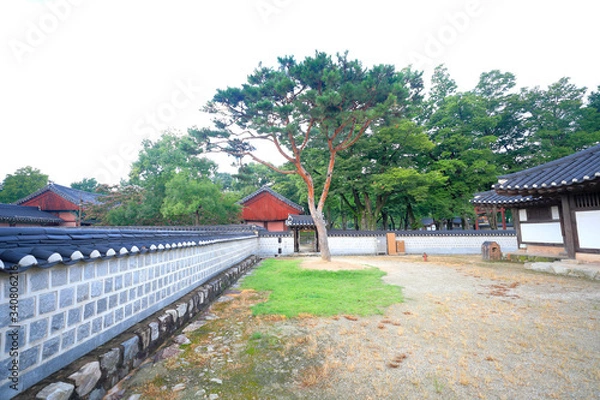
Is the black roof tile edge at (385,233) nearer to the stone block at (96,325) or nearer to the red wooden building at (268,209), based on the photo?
the red wooden building at (268,209)

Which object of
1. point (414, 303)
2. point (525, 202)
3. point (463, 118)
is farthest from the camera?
point (463, 118)

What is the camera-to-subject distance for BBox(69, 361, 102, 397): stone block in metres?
1.91

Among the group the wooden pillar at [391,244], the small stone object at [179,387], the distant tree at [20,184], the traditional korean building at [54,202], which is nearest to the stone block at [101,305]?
the small stone object at [179,387]

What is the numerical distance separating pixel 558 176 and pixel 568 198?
1.20 m

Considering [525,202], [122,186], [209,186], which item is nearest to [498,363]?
[525,202]

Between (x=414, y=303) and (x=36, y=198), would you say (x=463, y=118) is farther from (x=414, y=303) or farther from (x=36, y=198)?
(x=36, y=198)

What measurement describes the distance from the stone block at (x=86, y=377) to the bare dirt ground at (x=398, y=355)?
1.03ft

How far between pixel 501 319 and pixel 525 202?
9.07 meters

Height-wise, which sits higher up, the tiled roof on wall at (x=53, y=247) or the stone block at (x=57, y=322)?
the tiled roof on wall at (x=53, y=247)

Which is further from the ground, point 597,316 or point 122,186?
point 122,186

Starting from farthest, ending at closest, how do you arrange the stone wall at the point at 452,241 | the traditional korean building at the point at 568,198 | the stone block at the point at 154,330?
1. the stone wall at the point at 452,241
2. the traditional korean building at the point at 568,198
3. the stone block at the point at 154,330

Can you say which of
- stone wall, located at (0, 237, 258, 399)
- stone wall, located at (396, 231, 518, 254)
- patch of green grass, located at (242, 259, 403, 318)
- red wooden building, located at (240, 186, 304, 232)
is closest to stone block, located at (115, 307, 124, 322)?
stone wall, located at (0, 237, 258, 399)

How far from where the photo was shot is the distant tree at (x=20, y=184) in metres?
26.0

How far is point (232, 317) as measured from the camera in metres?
4.29
